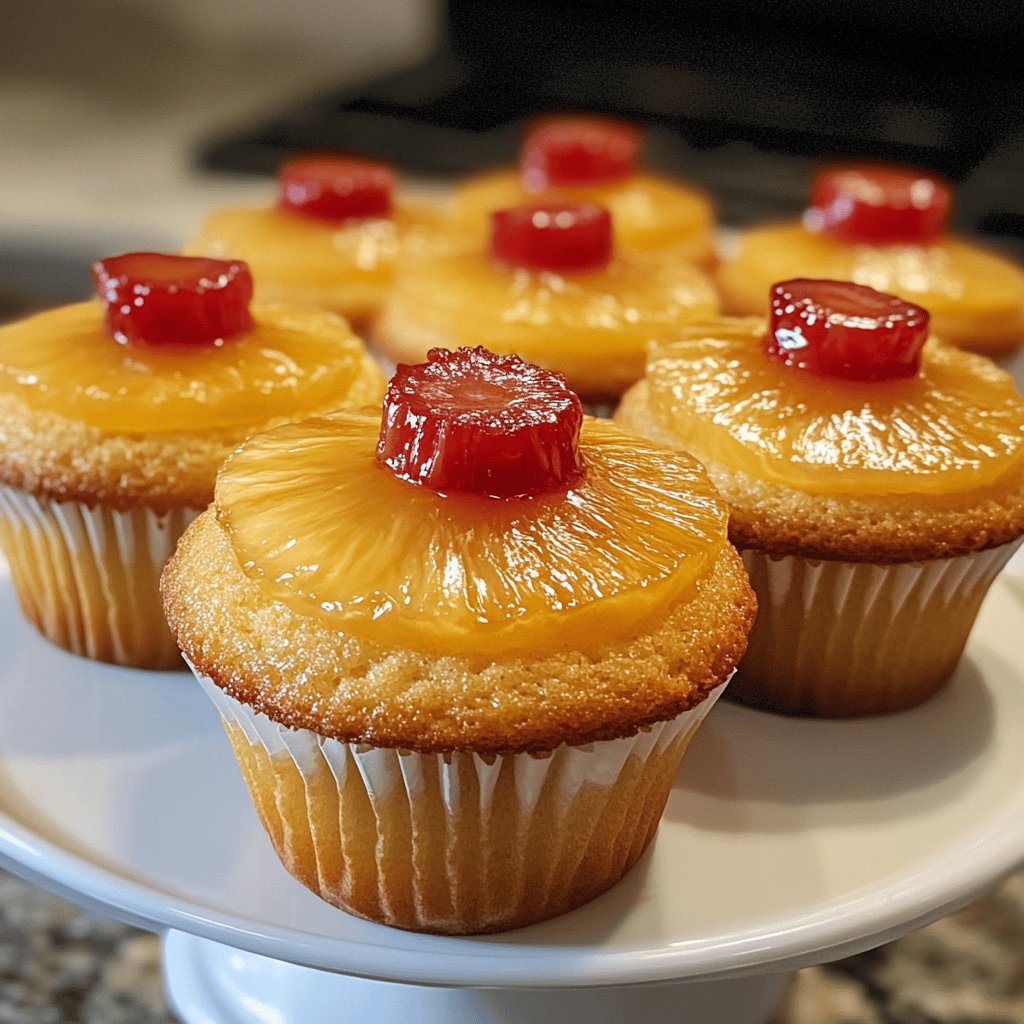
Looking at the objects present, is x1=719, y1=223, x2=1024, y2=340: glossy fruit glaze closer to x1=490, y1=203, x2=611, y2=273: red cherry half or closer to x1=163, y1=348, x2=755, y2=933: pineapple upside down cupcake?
x1=490, y1=203, x2=611, y2=273: red cherry half

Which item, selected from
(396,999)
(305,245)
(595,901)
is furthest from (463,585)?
(305,245)

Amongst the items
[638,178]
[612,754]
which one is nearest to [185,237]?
[638,178]

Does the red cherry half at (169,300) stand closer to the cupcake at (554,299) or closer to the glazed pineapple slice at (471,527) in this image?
the glazed pineapple slice at (471,527)

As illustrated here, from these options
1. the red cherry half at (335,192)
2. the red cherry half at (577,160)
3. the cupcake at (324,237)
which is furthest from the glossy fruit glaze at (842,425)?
the red cherry half at (577,160)

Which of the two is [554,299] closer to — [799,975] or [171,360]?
[171,360]

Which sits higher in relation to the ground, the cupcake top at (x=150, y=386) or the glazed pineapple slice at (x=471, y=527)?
the glazed pineapple slice at (x=471, y=527)

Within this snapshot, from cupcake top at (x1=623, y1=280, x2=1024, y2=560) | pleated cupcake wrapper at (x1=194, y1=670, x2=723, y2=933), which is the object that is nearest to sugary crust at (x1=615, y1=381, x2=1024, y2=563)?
cupcake top at (x1=623, y1=280, x2=1024, y2=560)
